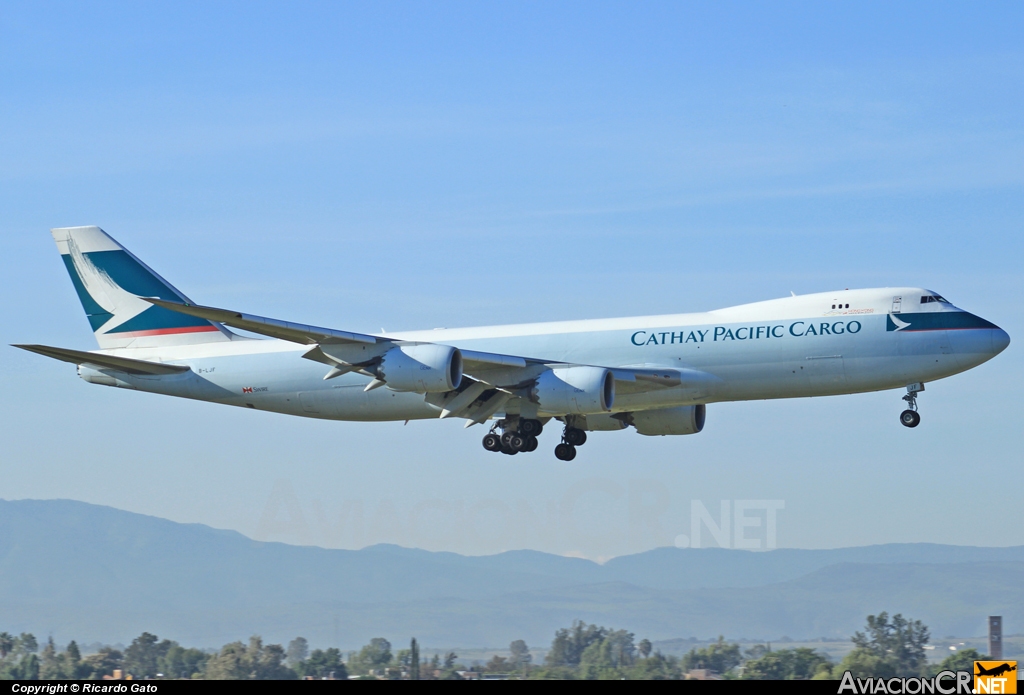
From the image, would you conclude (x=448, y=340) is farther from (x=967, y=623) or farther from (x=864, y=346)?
(x=967, y=623)

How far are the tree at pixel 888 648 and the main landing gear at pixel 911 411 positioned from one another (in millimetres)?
9255

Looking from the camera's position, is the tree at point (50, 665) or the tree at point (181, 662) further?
the tree at point (181, 662)

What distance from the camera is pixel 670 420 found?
47062 mm

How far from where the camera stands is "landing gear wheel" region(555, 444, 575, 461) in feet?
155

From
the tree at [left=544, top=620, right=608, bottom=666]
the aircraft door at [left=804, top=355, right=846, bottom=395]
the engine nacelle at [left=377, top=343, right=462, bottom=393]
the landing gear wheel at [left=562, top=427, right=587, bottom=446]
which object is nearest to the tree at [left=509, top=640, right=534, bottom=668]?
the tree at [left=544, top=620, right=608, bottom=666]

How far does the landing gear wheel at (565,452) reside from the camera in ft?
155

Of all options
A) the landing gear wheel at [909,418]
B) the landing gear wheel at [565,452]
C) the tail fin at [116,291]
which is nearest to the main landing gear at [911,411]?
the landing gear wheel at [909,418]

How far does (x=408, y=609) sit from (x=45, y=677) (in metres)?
16.5

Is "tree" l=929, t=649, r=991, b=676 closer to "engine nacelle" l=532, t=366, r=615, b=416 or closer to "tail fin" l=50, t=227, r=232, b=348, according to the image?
"engine nacelle" l=532, t=366, r=615, b=416

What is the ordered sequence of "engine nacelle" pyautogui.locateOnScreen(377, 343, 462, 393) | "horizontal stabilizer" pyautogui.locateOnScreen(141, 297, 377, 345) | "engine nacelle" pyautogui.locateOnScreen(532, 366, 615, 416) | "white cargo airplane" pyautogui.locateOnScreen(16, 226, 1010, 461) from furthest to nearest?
1. "engine nacelle" pyautogui.locateOnScreen(532, 366, 615, 416)
2. "white cargo airplane" pyautogui.locateOnScreen(16, 226, 1010, 461)
3. "engine nacelle" pyautogui.locateOnScreen(377, 343, 462, 393)
4. "horizontal stabilizer" pyautogui.locateOnScreen(141, 297, 377, 345)

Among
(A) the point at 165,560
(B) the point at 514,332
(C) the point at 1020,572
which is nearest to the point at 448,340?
(B) the point at 514,332

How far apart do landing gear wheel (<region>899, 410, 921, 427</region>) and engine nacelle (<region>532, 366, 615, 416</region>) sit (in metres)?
9.60

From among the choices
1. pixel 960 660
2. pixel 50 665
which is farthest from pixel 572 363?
pixel 50 665

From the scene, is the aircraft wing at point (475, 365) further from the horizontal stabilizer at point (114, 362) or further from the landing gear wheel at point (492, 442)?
the horizontal stabilizer at point (114, 362)
